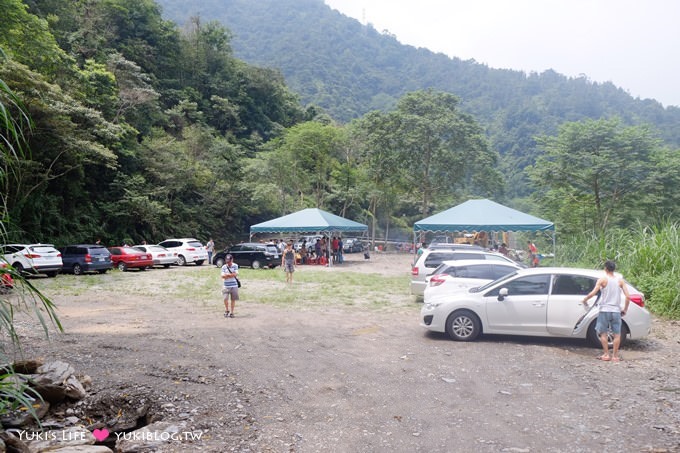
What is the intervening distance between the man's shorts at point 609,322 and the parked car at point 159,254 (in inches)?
855

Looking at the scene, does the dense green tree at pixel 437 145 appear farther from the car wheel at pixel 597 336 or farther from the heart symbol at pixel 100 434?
the heart symbol at pixel 100 434

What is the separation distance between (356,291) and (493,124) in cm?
7076

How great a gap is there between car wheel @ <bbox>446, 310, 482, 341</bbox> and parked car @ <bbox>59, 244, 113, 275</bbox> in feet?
58.3

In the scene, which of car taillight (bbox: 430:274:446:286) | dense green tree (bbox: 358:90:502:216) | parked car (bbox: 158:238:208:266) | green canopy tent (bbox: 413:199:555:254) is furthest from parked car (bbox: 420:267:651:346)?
dense green tree (bbox: 358:90:502:216)

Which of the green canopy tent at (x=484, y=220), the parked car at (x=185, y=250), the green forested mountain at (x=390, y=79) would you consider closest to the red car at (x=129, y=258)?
the parked car at (x=185, y=250)

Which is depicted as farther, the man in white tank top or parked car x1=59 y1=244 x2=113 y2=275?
parked car x1=59 y1=244 x2=113 y2=275

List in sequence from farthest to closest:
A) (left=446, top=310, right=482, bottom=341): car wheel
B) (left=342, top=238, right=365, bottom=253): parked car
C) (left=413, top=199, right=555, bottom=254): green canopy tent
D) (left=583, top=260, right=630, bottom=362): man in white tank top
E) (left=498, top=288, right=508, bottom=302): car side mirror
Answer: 1. (left=342, top=238, right=365, bottom=253): parked car
2. (left=413, top=199, right=555, bottom=254): green canopy tent
3. (left=446, top=310, right=482, bottom=341): car wheel
4. (left=498, top=288, right=508, bottom=302): car side mirror
5. (left=583, top=260, right=630, bottom=362): man in white tank top

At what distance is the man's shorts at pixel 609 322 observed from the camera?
752cm

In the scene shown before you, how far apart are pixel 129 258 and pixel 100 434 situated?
2006cm

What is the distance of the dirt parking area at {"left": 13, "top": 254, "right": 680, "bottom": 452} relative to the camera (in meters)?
4.72

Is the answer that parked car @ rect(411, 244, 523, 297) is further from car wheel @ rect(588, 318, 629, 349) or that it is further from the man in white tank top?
the man in white tank top

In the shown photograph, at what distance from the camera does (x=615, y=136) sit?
21312 mm

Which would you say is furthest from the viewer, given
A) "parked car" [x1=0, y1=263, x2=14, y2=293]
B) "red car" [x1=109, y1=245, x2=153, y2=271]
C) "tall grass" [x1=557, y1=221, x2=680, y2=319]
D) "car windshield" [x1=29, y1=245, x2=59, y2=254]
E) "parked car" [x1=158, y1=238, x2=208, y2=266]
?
"parked car" [x1=158, y1=238, x2=208, y2=266]

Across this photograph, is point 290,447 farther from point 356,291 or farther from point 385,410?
point 356,291
